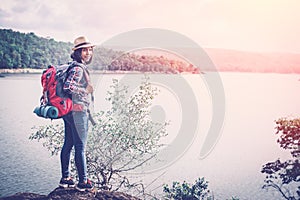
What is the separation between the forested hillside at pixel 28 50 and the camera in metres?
2.96

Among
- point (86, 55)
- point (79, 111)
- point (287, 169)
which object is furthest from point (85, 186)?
point (287, 169)

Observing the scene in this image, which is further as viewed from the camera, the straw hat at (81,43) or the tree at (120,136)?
the tree at (120,136)

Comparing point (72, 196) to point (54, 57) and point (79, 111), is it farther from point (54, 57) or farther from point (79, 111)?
point (54, 57)

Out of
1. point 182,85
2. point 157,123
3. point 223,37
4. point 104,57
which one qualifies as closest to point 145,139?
point 157,123

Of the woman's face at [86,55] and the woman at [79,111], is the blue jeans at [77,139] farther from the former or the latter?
the woman's face at [86,55]

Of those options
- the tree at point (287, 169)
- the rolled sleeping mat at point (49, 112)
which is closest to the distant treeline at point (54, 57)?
the rolled sleeping mat at point (49, 112)

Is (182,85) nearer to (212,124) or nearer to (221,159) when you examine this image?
(212,124)

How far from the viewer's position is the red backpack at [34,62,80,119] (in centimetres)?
267

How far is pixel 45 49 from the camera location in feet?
9.88

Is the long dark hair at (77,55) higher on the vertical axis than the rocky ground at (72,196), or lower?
higher

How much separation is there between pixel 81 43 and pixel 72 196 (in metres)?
1.13

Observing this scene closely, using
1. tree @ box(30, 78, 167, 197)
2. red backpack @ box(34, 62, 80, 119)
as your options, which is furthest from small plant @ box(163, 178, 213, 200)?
red backpack @ box(34, 62, 80, 119)

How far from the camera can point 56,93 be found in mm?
2678

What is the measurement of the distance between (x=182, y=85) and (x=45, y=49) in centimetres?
111
